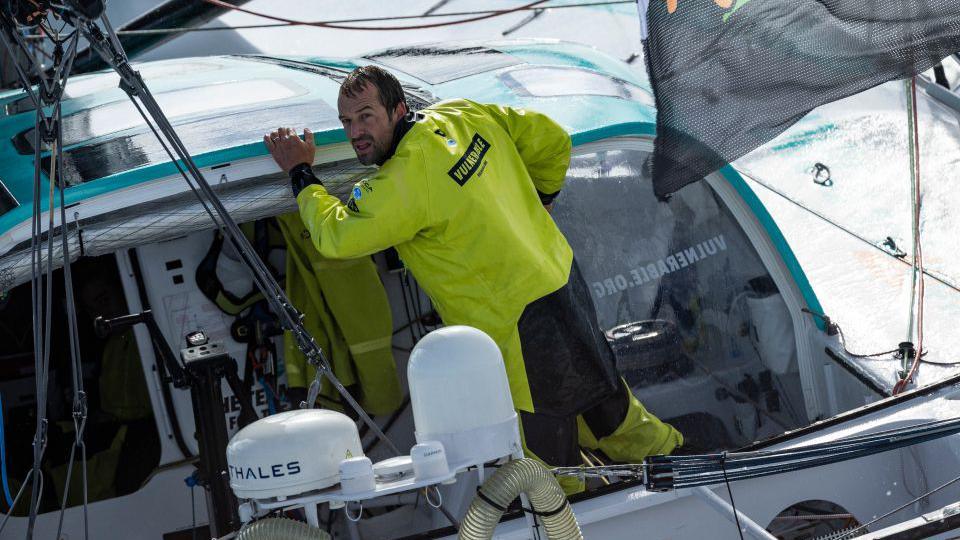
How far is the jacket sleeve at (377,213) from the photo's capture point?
2906 millimetres

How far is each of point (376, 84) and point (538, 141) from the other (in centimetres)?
55

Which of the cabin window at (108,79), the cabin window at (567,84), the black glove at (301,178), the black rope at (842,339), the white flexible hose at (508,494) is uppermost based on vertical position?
the cabin window at (108,79)

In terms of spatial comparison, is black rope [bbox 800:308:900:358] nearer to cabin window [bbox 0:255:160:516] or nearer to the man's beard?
the man's beard

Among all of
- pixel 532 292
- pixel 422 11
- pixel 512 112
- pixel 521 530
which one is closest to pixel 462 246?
pixel 532 292

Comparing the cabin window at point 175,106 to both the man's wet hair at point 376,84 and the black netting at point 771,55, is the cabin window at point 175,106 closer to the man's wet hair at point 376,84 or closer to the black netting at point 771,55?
the man's wet hair at point 376,84

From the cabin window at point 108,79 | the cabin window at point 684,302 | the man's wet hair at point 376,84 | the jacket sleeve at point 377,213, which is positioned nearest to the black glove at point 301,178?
the jacket sleeve at point 377,213

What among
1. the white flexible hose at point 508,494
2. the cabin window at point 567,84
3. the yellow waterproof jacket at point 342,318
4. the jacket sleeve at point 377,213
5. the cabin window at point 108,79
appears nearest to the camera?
the white flexible hose at point 508,494

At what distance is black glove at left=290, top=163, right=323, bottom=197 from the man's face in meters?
0.15

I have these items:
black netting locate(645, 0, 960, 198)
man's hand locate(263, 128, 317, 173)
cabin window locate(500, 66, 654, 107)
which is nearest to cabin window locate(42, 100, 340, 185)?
man's hand locate(263, 128, 317, 173)

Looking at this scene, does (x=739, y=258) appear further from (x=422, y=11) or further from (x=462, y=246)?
(x=422, y=11)

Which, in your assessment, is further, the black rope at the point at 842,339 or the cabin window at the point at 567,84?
the cabin window at the point at 567,84

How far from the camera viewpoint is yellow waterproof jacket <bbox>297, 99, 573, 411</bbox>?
294 cm

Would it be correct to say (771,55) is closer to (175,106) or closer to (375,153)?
(375,153)

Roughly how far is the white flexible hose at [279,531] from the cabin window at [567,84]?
2453mm
